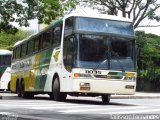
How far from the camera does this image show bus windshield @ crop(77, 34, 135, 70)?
58.8 feet

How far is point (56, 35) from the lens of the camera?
2005 cm

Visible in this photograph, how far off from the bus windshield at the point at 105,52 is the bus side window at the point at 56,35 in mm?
1767

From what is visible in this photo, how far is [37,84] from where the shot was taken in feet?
75.6

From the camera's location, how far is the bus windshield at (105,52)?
58.8 feet

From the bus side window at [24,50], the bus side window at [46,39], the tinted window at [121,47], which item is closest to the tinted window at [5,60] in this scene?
the bus side window at [24,50]

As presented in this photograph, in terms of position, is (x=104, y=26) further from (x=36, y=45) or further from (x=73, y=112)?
(x=73, y=112)

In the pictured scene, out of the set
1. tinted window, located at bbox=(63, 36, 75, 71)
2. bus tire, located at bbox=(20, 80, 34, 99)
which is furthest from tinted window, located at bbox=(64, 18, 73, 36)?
bus tire, located at bbox=(20, 80, 34, 99)

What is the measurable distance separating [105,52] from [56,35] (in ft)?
8.87

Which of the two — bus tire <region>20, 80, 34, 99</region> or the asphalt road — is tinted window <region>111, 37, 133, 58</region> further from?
bus tire <region>20, 80, 34, 99</region>

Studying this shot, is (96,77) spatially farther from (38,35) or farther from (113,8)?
(113,8)

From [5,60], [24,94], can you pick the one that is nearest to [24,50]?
[24,94]

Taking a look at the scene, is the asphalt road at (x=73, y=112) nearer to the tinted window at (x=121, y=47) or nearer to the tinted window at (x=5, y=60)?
the tinted window at (x=121, y=47)

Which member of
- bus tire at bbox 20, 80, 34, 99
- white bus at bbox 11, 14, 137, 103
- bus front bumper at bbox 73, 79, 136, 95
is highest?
white bus at bbox 11, 14, 137, 103

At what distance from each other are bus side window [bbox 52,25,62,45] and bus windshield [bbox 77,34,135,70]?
69.6 inches
